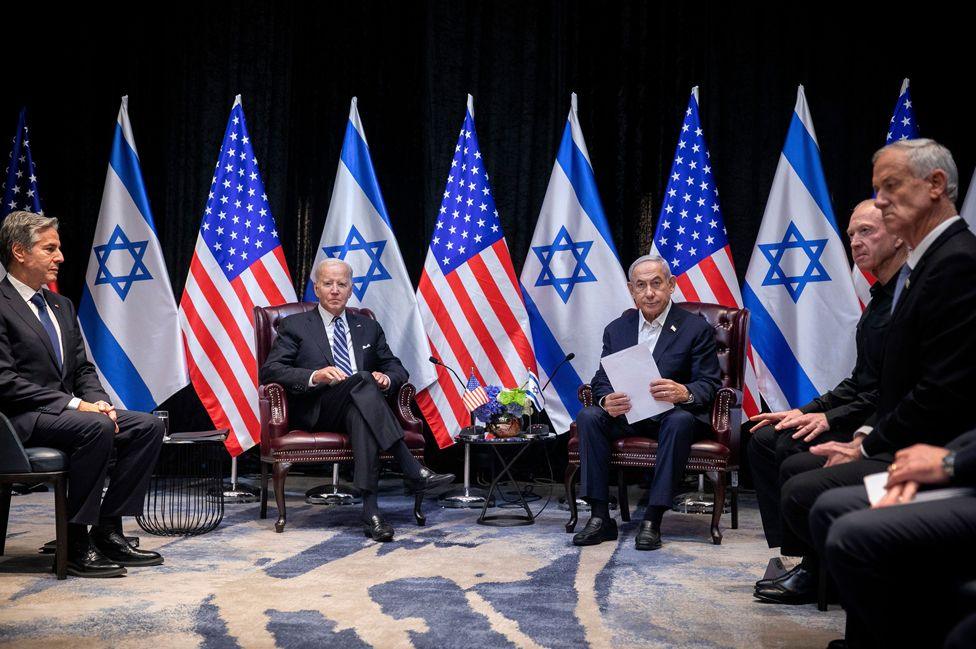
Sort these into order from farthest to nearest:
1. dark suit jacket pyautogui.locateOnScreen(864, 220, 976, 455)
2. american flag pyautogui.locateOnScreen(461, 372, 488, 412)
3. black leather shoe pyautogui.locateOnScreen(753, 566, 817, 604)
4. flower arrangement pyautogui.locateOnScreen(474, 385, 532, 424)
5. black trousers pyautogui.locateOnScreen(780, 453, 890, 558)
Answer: american flag pyautogui.locateOnScreen(461, 372, 488, 412) → flower arrangement pyautogui.locateOnScreen(474, 385, 532, 424) → black leather shoe pyautogui.locateOnScreen(753, 566, 817, 604) → black trousers pyautogui.locateOnScreen(780, 453, 890, 558) → dark suit jacket pyautogui.locateOnScreen(864, 220, 976, 455)

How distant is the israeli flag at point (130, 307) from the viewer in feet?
18.2

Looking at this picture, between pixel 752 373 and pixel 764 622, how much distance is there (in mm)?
2500

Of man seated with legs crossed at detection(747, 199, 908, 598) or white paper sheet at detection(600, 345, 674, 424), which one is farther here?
white paper sheet at detection(600, 345, 674, 424)

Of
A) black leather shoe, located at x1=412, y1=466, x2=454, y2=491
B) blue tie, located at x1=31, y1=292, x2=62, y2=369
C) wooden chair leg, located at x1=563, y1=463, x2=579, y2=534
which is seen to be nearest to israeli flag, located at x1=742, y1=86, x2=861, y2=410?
wooden chair leg, located at x1=563, y1=463, x2=579, y2=534

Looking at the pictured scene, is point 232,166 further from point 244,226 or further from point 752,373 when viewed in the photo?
point 752,373

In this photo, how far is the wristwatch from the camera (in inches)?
74.7

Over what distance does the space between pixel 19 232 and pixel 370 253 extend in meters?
2.29

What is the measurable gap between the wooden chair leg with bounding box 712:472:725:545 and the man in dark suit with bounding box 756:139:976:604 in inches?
69.3

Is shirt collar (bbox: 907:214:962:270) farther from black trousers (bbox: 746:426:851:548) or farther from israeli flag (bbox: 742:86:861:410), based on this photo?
israeli flag (bbox: 742:86:861:410)

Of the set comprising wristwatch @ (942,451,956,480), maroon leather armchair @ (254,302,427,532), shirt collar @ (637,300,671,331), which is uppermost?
shirt collar @ (637,300,671,331)

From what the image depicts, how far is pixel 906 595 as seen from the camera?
6.19 feet

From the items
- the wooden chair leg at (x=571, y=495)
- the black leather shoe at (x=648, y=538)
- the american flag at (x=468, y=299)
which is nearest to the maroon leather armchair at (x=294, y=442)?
the american flag at (x=468, y=299)

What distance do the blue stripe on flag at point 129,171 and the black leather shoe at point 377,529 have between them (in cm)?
249

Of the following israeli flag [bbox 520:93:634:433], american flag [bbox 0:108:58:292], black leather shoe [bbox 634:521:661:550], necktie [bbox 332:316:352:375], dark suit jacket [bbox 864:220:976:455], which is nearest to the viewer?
dark suit jacket [bbox 864:220:976:455]
